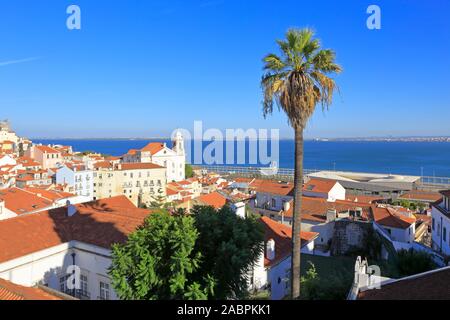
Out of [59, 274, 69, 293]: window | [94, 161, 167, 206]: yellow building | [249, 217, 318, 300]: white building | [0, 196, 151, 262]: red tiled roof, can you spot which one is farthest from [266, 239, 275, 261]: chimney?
[94, 161, 167, 206]: yellow building

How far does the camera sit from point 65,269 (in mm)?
16781

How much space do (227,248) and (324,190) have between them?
32.8 meters

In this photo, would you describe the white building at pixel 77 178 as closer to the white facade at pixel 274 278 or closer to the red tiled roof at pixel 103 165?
the red tiled roof at pixel 103 165

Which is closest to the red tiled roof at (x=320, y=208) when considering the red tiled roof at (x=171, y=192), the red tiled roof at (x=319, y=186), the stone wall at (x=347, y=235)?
the stone wall at (x=347, y=235)

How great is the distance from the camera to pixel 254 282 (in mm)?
16781

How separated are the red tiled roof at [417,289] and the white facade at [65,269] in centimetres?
1136

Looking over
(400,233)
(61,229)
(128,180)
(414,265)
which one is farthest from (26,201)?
(128,180)

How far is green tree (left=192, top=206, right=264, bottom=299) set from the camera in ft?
38.8

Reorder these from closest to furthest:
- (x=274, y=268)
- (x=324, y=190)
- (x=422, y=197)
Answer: (x=274, y=268)
(x=324, y=190)
(x=422, y=197)

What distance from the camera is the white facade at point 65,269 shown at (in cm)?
1522

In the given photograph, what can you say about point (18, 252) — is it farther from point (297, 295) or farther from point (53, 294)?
point (297, 295)

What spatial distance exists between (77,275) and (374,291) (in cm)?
1375

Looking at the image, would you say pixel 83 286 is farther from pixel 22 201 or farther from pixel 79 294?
pixel 22 201

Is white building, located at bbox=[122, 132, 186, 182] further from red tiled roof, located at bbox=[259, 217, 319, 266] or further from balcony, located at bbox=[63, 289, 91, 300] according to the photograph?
balcony, located at bbox=[63, 289, 91, 300]
